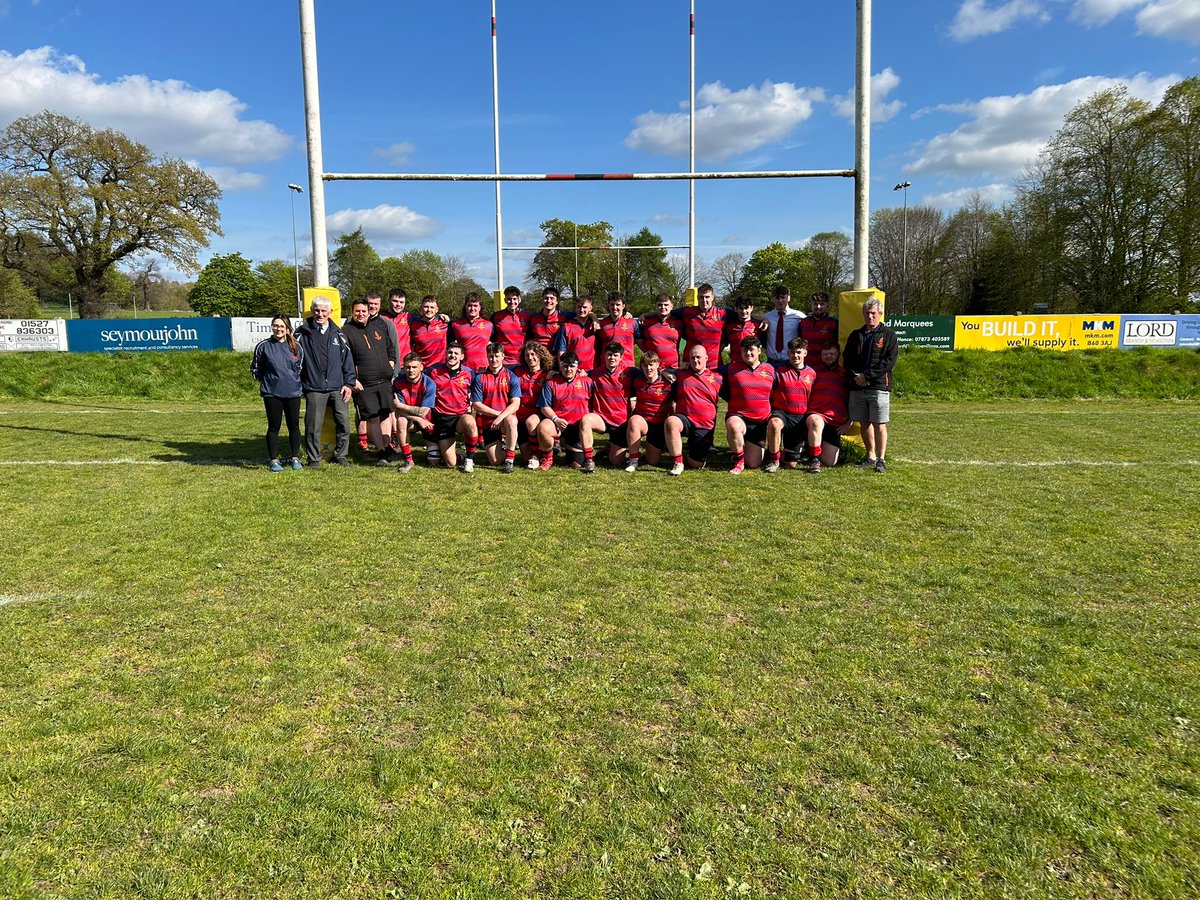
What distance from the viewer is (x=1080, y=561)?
4.02 meters

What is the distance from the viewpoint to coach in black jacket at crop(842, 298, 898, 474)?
661cm

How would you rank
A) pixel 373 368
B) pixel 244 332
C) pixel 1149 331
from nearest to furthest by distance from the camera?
pixel 373 368, pixel 1149 331, pixel 244 332

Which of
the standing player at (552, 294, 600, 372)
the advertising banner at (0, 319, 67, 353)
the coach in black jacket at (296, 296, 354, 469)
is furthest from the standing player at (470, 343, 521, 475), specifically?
the advertising banner at (0, 319, 67, 353)

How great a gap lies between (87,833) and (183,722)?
1.78ft

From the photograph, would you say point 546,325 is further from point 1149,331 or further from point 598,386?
point 1149,331

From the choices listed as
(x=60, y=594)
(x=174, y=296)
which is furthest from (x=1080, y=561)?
(x=174, y=296)

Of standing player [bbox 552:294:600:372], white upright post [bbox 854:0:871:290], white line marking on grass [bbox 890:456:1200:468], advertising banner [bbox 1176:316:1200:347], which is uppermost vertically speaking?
white upright post [bbox 854:0:871:290]

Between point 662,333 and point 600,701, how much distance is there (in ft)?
16.8

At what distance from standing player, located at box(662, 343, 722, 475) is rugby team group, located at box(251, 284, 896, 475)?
0.04ft

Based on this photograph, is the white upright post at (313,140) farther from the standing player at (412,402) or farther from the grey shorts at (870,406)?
the grey shorts at (870,406)

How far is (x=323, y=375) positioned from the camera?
22.4ft

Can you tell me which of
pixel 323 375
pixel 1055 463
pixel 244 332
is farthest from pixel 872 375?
pixel 244 332

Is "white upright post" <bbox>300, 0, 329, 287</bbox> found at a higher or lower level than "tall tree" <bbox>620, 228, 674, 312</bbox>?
lower

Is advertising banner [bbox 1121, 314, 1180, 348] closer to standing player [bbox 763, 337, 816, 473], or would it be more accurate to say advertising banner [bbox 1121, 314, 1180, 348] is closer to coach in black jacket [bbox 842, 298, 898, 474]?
coach in black jacket [bbox 842, 298, 898, 474]
